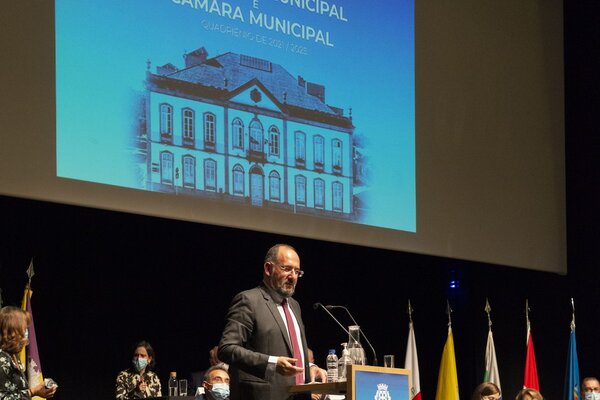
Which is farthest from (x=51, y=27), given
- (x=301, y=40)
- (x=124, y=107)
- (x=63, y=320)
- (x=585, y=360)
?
(x=585, y=360)

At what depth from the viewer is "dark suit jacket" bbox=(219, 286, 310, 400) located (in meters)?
3.91

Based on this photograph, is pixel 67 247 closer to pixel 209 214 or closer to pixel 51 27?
pixel 209 214

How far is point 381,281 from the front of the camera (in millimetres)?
9828

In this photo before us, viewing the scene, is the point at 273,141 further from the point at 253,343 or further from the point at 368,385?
the point at 368,385

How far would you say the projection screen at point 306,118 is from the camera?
6.01 meters

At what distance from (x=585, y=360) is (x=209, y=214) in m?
4.43

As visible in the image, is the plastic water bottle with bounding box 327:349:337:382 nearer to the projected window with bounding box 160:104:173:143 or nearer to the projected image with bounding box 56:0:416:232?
the projected image with bounding box 56:0:416:232

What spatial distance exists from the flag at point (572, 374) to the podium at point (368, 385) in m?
5.22

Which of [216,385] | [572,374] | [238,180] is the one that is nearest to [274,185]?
[238,180]

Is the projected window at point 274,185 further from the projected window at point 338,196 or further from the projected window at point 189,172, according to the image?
the projected window at point 189,172

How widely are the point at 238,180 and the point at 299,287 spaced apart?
2685 millimetres

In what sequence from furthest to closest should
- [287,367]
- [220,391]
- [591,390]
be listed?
1. [591,390]
2. [220,391]
3. [287,367]

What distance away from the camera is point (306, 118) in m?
7.11

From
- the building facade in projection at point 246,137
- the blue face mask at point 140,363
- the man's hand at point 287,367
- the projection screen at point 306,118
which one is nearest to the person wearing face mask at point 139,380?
the blue face mask at point 140,363
